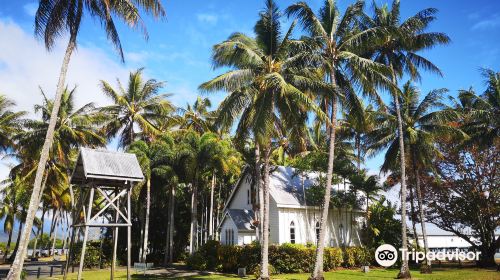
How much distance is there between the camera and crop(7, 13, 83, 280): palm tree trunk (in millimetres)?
15242

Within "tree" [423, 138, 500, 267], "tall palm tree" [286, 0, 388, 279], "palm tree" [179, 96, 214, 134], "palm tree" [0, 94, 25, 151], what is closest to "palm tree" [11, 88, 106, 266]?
"palm tree" [0, 94, 25, 151]

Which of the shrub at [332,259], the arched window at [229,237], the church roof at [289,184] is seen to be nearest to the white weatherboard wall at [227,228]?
the arched window at [229,237]

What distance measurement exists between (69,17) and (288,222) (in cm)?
2087

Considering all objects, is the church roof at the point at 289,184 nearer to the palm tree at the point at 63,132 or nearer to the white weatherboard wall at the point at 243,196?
the white weatherboard wall at the point at 243,196

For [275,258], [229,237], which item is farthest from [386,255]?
[229,237]

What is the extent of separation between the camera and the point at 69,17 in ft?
59.9

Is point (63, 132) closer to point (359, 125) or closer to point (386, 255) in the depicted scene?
point (359, 125)

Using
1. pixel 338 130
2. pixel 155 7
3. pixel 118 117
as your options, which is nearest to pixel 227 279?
pixel 155 7

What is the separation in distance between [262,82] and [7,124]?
2242 centimetres

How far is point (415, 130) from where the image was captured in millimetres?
30406

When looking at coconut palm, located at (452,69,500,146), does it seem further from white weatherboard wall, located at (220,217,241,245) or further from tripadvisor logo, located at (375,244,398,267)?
white weatherboard wall, located at (220,217,241,245)

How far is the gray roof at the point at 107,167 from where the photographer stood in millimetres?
18125

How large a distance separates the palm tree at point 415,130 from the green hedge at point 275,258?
232 inches

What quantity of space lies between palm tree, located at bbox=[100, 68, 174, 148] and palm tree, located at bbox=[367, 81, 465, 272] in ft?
59.3
